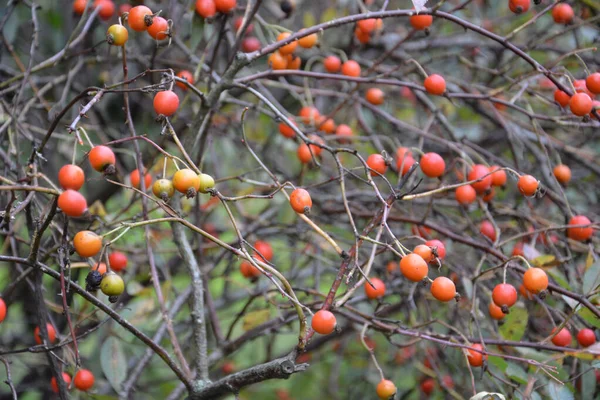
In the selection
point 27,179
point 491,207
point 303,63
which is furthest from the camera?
point 303,63

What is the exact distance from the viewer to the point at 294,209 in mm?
1442

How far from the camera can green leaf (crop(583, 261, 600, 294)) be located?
160 cm

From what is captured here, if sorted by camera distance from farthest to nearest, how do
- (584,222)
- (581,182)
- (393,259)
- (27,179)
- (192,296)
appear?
(581,182) → (393,259) → (584,222) → (192,296) → (27,179)

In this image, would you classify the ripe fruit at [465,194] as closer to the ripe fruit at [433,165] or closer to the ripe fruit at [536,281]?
the ripe fruit at [433,165]

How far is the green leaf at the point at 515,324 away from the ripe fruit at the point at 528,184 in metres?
0.34

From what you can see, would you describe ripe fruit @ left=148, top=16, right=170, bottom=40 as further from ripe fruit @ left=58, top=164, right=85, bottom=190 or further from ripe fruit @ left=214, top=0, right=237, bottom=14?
ripe fruit @ left=58, top=164, right=85, bottom=190

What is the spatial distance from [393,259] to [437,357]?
1.51ft

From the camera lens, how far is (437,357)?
8.07ft

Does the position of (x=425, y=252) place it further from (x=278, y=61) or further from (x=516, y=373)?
(x=278, y=61)

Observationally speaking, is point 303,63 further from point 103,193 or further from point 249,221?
point 103,193

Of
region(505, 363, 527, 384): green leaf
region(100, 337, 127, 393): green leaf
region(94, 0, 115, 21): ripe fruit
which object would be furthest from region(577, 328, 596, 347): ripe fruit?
region(94, 0, 115, 21): ripe fruit

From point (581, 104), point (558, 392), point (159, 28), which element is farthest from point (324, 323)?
point (581, 104)

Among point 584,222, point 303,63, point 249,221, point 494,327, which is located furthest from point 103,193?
point 584,222

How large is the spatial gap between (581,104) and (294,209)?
0.82 meters
